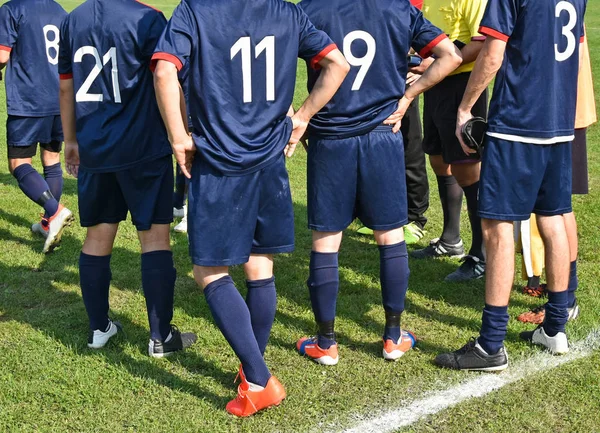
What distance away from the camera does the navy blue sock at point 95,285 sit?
4.43 metres

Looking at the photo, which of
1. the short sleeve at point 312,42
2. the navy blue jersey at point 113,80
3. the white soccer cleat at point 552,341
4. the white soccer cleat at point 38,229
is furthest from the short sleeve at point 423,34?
the white soccer cleat at point 38,229

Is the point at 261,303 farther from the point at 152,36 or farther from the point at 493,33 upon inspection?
the point at 493,33

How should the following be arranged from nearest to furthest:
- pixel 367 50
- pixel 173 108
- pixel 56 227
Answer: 1. pixel 173 108
2. pixel 367 50
3. pixel 56 227

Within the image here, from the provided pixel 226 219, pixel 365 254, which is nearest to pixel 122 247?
pixel 365 254

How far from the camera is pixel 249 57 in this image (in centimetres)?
341

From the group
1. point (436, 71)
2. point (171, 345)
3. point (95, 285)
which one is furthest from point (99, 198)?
point (436, 71)

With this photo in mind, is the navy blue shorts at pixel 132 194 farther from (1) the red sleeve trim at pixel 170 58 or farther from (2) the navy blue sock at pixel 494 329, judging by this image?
(2) the navy blue sock at pixel 494 329

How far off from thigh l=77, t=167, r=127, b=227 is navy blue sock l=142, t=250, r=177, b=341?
311mm

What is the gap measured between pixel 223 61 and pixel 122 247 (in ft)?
11.0

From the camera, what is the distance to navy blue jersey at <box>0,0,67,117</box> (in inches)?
243

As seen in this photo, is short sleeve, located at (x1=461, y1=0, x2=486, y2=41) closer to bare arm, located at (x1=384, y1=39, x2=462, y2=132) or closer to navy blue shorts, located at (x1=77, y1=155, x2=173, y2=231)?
bare arm, located at (x1=384, y1=39, x2=462, y2=132)

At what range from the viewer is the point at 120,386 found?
402 centimetres

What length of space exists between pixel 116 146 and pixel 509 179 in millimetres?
2057

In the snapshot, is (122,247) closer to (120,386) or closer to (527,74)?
(120,386)
